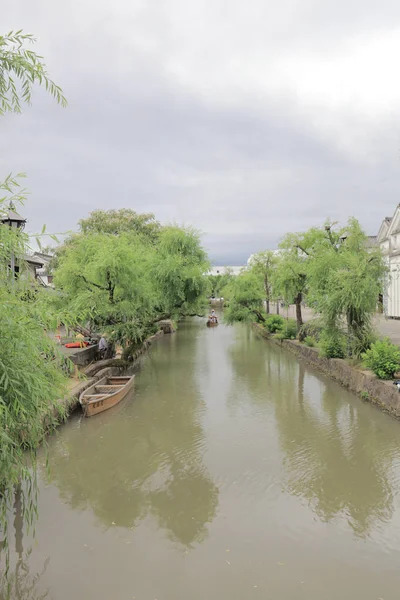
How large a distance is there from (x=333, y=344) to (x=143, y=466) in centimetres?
1118

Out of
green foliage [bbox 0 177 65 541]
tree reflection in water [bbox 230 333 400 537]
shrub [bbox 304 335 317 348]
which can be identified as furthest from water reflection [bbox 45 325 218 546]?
shrub [bbox 304 335 317 348]

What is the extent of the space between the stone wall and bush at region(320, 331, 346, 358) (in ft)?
1.00

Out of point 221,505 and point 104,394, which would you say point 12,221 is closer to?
point 104,394

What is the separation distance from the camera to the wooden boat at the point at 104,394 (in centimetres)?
1319

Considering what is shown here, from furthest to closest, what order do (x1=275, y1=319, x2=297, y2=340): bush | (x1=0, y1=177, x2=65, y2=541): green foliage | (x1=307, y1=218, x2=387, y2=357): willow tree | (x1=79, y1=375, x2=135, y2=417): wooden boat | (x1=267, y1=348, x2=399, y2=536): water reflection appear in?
(x1=275, y1=319, x2=297, y2=340): bush → (x1=307, y1=218, x2=387, y2=357): willow tree → (x1=79, y1=375, x2=135, y2=417): wooden boat → (x1=267, y1=348, x2=399, y2=536): water reflection → (x1=0, y1=177, x2=65, y2=541): green foliage

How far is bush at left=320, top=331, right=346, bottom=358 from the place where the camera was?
17656mm

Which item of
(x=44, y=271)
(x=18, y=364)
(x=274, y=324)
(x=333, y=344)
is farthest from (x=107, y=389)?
(x=44, y=271)

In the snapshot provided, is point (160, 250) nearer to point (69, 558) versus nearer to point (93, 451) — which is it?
point (93, 451)

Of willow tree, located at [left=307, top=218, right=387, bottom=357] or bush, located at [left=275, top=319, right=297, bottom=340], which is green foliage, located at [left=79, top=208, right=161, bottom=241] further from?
willow tree, located at [left=307, top=218, right=387, bottom=357]

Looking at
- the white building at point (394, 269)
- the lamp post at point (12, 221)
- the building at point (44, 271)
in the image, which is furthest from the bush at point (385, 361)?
the white building at point (394, 269)

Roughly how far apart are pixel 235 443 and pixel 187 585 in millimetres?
5297

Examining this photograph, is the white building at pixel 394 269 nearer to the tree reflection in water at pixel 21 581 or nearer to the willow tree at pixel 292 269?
the willow tree at pixel 292 269

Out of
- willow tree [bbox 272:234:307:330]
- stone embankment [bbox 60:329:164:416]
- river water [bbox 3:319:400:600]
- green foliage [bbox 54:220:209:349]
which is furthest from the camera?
willow tree [bbox 272:234:307:330]

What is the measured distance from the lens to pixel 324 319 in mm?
17344
